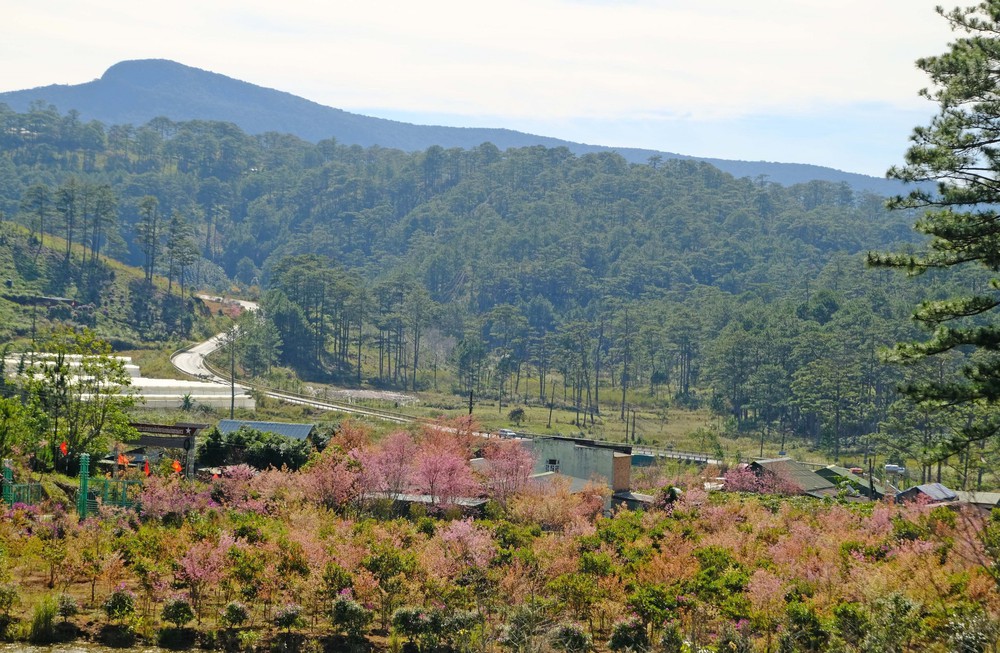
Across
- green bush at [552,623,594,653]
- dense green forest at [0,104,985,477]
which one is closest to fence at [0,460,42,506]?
green bush at [552,623,594,653]

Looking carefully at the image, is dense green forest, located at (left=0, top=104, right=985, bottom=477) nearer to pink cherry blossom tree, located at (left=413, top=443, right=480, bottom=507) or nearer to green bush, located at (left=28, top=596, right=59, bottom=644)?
pink cherry blossom tree, located at (left=413, top=443, right=480, bottom=507)

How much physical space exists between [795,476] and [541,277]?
96.1 metres

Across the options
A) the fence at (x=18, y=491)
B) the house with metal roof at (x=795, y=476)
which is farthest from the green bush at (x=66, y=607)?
the house with metal roof at (x=795, y=476)

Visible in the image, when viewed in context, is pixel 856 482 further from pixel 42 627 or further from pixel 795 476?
pixel 42 627

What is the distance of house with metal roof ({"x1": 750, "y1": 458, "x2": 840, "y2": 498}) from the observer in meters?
54.6

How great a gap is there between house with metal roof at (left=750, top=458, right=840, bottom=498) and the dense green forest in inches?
279

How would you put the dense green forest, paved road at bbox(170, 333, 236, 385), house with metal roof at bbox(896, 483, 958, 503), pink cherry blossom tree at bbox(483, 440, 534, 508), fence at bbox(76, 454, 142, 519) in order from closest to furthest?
1. fence at bbox(76, 454, 142, 519)
2. pink cherry blossom tree at bbox(483, 440, 534, 508)
3. house with metal roof at bbox(896, 483, 958, 503)
4. paved road at bbox(170, 333, 236, 385)
5. the dense green forest

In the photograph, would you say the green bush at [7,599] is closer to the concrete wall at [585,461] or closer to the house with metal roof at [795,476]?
the concrete wall at [585,461]

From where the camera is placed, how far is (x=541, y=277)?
15025cm

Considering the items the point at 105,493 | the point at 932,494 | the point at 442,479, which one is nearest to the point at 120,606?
the point at 105,493

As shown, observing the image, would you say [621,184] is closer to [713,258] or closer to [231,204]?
[713,258]

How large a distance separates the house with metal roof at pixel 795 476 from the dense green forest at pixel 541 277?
7.08m

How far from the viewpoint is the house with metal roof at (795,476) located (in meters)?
54.6

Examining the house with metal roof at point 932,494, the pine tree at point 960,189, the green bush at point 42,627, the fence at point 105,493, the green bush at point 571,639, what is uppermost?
the pine tree at point 960,189
